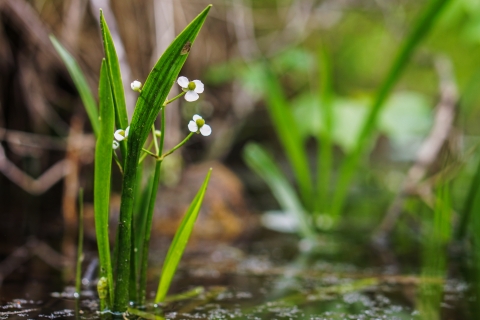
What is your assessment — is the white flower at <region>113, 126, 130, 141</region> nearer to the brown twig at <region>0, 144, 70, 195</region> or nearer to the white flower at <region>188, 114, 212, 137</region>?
the white flower at <region>188, 114, 212, 137</region>

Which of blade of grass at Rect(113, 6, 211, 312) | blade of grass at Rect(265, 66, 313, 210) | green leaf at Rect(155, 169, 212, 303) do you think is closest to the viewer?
blade of grass at Rect(113, 6, 211, 312)

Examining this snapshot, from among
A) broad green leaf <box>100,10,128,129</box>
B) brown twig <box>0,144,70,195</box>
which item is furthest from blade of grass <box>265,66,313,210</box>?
broad green leaf <box>100,10,128,129</box>

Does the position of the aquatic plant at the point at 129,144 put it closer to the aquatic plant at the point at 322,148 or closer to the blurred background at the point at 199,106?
the blurred background at the point at 199,106

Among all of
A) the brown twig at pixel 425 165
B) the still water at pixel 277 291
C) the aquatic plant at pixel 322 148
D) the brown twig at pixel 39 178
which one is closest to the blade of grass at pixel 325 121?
the aquatic plant at pixel 322 148

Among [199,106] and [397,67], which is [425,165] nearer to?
[397,67]

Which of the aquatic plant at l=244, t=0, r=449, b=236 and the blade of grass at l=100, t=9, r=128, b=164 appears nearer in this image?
the blade of grass at l=100, t=9, r=128, b=164

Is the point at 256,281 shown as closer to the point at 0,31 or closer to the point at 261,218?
the point at 261,218

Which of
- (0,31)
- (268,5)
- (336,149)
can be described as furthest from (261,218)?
(336,149)
